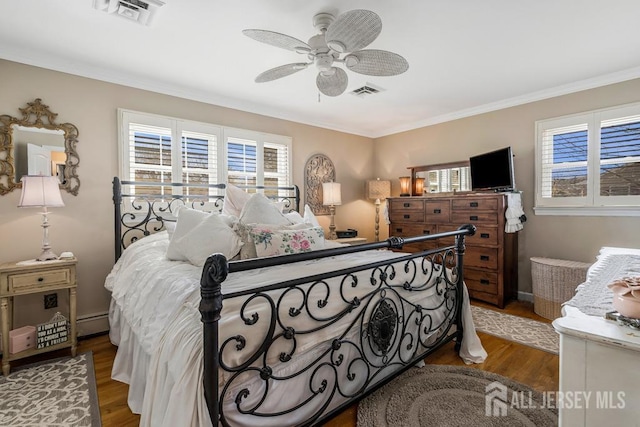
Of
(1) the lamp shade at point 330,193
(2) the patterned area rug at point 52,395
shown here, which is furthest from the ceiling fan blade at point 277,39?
(1) the lamp shade at point 330,193

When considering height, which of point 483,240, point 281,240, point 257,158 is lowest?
point 483,240

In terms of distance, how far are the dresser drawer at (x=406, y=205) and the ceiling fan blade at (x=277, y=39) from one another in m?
2.81

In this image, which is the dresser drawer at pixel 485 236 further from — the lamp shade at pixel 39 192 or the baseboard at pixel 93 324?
the lamp shade at pixel 39 192

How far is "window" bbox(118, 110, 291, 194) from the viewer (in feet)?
9.98

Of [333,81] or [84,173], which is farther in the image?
[84,173]

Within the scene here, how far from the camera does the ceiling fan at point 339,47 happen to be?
1655 millimetres

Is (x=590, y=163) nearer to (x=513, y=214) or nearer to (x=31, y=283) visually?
(x=513, y=214)

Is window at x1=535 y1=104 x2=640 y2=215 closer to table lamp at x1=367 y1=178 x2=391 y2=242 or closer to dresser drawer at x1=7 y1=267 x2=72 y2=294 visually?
table lamp at x1=367 y1=178 x2=391 y2=242

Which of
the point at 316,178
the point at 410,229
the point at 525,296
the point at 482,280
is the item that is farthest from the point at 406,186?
the point at 525,296

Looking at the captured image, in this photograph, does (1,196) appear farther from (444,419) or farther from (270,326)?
(444,419)

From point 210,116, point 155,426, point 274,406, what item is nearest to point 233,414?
point 274,406

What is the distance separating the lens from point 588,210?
3262mm

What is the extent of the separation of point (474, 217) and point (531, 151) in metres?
1.09

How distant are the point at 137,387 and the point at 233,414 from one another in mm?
963
